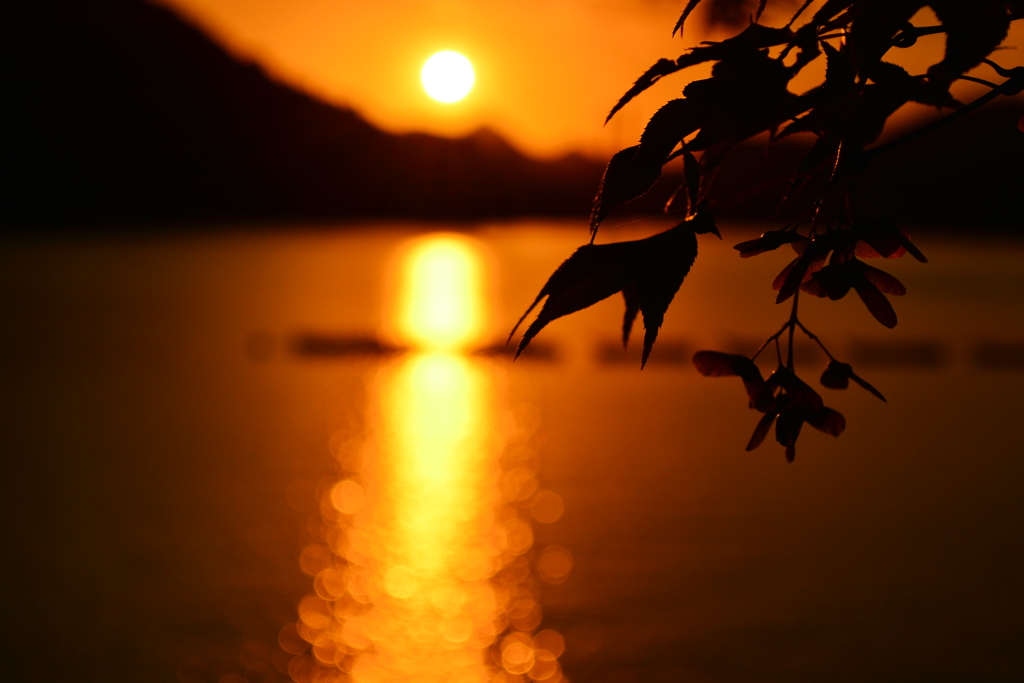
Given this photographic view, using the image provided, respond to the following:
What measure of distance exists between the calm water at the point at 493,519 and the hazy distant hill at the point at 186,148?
22.7 metres

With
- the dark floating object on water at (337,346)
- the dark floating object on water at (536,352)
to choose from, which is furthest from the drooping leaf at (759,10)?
the dark floating object on water at (337,346)

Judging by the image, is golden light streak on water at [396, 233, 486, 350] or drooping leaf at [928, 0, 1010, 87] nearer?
drooping leaf at [928, 0, 1010, 87]

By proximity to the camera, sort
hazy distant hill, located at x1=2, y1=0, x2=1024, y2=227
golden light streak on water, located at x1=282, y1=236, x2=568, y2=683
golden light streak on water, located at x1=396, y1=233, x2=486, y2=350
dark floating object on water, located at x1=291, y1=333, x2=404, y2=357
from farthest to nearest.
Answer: hazy distant hill, located at x1=2, y1=0, x2=1024, y2=227 → golden light streak on water, located at x1=396, y1=233, x2=486, y2=350 → dark floating object on water, located at x1=291, y1=333, x2=404, y2=357 → golden light streak on water, located at x1=282, y1=236, x2=568, y2=683

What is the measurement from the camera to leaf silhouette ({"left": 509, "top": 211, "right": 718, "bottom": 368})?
511 mm

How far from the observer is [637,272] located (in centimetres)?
52

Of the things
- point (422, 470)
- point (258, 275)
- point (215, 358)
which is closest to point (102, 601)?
point (422, 470)

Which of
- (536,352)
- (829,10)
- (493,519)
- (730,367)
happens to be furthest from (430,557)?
(536,352)

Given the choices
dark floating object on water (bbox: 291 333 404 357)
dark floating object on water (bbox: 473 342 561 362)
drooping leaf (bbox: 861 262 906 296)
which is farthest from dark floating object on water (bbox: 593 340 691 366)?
drooping leaf (bbox: 861 262 906 296)

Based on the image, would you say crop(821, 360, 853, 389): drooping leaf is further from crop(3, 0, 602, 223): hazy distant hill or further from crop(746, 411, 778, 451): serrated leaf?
crop(3, 0, 602, 223): hazy distant hill

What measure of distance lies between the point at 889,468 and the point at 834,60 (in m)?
11.6

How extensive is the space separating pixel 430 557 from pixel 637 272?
334 inches

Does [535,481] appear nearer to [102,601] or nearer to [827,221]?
[102,601]

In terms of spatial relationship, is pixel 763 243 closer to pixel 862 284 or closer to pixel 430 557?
pixel 862 284

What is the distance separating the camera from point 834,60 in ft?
1.98
